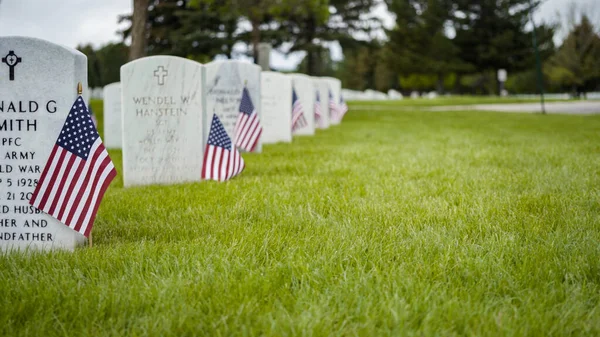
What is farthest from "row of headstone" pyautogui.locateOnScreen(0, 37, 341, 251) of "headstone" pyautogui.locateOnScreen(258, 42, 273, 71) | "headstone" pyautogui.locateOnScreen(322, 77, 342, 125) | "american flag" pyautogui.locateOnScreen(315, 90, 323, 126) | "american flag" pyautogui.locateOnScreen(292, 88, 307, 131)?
"headstone" pyautogui.locateOnScreen(322, 77, 342, 125)

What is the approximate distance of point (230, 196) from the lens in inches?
223

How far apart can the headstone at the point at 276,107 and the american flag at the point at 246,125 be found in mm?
3113

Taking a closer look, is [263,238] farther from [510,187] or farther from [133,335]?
[510,187]

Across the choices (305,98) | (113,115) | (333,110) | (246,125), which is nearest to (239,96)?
(246,125)

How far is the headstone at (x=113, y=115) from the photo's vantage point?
11414 mm

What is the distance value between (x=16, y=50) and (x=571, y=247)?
12.5 ft

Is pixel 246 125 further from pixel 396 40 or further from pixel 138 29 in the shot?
pixel 396 40

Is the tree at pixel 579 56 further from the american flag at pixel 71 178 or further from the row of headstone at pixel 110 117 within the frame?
the american flag at pixel 71 178

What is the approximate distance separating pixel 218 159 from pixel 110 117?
597cm

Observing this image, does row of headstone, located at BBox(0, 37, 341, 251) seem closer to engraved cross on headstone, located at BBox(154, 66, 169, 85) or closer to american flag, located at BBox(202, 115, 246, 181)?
engraved cross on headstone, located at BBox(154, 66, 169, 85)

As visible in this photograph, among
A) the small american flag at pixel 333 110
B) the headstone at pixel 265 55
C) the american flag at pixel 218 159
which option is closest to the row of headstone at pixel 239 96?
the american flag at pixel 218 159

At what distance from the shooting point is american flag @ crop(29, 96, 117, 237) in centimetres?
390

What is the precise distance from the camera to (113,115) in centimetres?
1203

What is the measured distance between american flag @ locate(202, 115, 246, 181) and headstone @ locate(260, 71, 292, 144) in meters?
5.58
